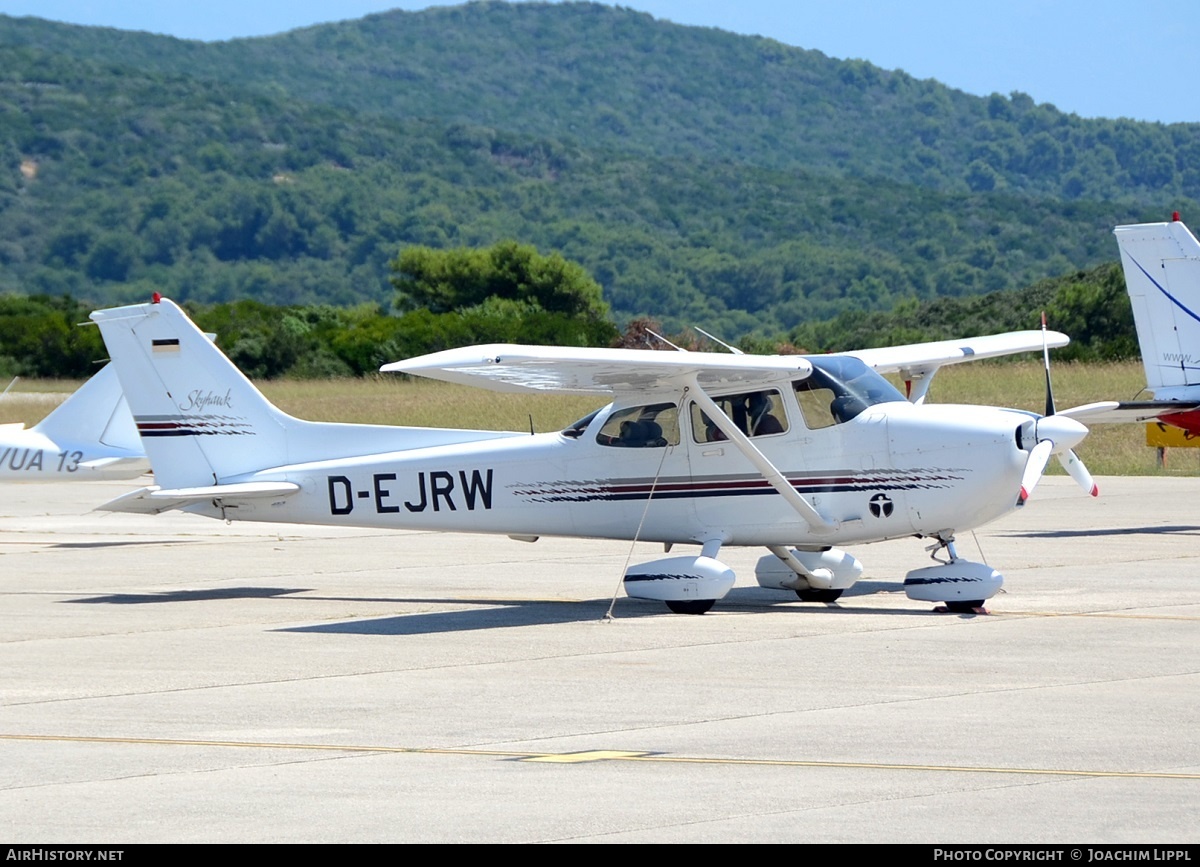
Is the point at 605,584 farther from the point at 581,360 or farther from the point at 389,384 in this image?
the point at 389,384

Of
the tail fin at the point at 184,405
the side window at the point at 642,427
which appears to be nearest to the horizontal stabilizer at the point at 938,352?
the side window at the point at 642,427

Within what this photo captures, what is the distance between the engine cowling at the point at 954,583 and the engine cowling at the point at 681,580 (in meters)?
1.38

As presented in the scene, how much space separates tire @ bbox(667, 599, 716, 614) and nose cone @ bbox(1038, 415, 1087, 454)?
2.72m

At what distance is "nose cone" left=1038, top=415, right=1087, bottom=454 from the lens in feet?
40.8

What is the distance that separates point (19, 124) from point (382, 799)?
564 feet

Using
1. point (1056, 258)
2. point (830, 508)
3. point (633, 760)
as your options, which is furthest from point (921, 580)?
point (1056, 258)

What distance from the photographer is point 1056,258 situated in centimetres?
13812

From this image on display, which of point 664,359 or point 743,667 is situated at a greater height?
point 664,359

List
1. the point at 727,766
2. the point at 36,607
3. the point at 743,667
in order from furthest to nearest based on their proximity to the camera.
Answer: the point at 36,607
the point at 743,667
the point at 727,766

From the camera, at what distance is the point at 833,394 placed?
43.4 ft

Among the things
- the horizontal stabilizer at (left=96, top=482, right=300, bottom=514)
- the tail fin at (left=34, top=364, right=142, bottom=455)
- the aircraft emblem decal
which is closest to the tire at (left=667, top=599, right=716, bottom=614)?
the aircraft emblem decal

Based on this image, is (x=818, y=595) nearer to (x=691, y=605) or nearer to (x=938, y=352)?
(x=691, y=605)

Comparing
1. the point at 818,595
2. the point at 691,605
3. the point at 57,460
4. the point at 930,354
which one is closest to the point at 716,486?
the point at 691,605

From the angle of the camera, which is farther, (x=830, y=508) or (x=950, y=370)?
(x=950, y=370)
